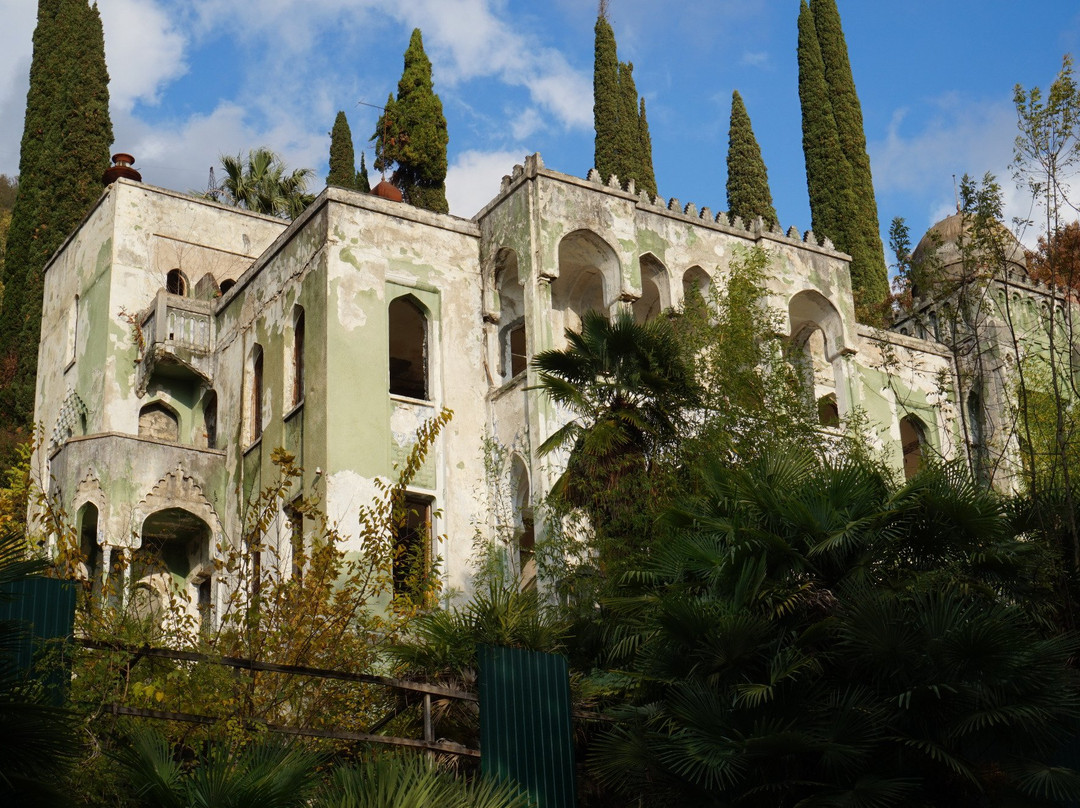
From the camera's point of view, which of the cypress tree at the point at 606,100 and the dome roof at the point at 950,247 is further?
the cypress tree at the point at 606,100

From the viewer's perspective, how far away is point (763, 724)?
11.2 metres

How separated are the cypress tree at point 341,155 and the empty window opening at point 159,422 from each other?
15.3 m

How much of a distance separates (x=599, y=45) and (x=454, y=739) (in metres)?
32.1

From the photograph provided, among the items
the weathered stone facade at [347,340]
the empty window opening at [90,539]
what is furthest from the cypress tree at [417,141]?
the empty window opening at [90,539]

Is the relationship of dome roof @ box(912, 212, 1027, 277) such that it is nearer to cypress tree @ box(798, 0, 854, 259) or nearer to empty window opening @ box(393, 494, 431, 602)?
cypress tree @ box(798, 0, 854, 259)

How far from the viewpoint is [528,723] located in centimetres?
1230

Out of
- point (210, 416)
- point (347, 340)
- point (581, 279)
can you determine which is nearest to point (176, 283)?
point (210, 416)

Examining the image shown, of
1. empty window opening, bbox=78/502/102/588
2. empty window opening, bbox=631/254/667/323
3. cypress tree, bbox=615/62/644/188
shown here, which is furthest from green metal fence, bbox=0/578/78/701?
cypress tree, bbox=615/62/644/188

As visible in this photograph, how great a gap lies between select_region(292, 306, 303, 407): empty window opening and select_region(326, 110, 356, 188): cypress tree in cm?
1761

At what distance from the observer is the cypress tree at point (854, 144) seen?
3456cm

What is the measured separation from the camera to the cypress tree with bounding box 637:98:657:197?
3750 centimetres

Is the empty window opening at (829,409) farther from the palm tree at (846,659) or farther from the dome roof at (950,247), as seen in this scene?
the palm tree at (846,659)

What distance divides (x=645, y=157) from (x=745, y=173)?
177 inches

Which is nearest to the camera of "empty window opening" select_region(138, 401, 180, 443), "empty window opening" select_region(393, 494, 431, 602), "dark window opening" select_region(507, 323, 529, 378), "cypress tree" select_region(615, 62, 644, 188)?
"empty window opening" select_region(393, 494, 431, 602)
